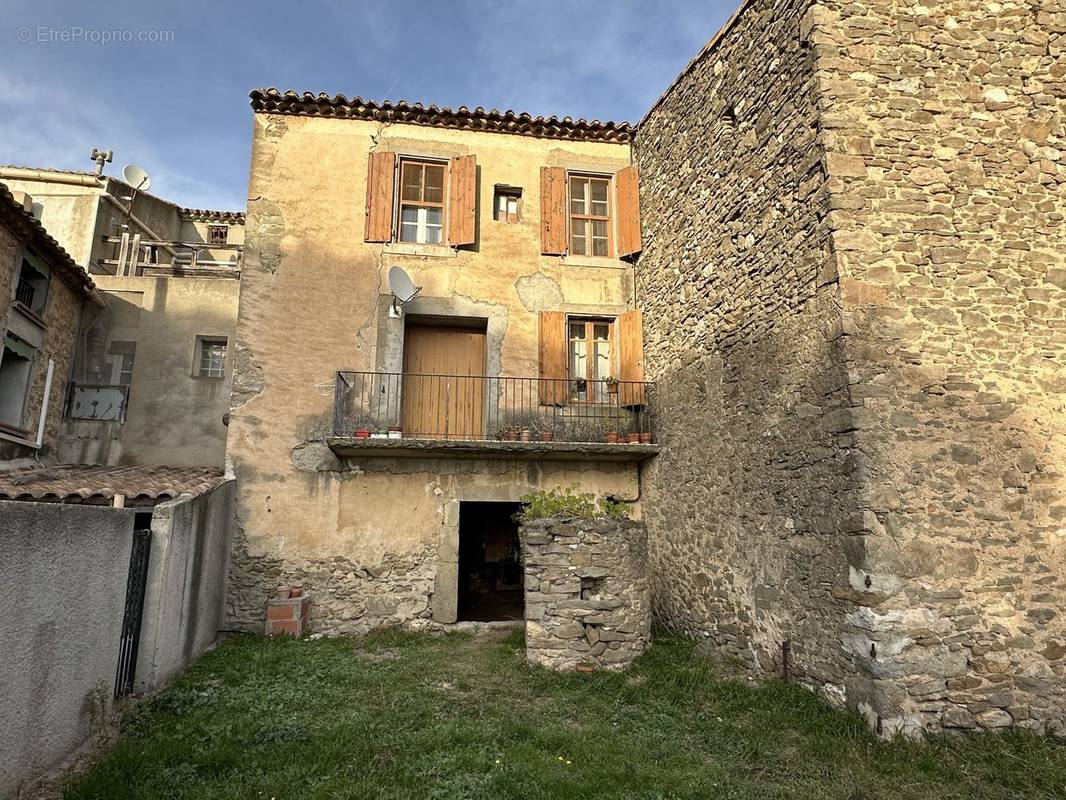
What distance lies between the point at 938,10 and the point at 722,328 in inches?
144

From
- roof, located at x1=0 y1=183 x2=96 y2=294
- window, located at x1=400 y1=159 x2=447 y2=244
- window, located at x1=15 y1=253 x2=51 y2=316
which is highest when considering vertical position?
window, located at x1=400 y1=159 x2=447 y2=244

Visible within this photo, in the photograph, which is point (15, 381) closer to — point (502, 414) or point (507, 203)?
point (502, 414)

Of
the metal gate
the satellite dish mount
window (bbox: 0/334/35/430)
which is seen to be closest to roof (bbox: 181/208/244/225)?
Answer: the satellite dish mount

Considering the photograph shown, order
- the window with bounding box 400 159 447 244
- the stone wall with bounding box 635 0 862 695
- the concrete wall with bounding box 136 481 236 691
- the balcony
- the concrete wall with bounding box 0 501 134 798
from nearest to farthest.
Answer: the concrete wall with bounding box 0 501 134 798, the stone wall with bounding box 635 0 862 695, the concrete wall with bounding box 136 481 236 691, the balcony, the window with bounding box 400 159 447 244

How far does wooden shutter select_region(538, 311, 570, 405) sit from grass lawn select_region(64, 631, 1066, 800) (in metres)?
4.11

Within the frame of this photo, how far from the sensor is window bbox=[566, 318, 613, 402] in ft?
30.5

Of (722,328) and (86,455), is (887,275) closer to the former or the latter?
(722,328)

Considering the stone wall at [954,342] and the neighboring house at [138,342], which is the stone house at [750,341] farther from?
the neighboring house at [138,342]

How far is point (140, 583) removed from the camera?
18.0 ft

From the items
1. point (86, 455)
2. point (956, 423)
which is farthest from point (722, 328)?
point (86, 455)

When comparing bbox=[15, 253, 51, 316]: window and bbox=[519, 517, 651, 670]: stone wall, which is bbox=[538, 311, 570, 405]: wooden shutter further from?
bbox=[15, 253, 51, 316]: window

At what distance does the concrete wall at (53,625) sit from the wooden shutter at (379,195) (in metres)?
5.75

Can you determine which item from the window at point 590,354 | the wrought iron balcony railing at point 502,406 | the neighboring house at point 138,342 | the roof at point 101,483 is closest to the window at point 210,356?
the neighboring house at point 138,342

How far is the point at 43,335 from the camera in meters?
10.6
